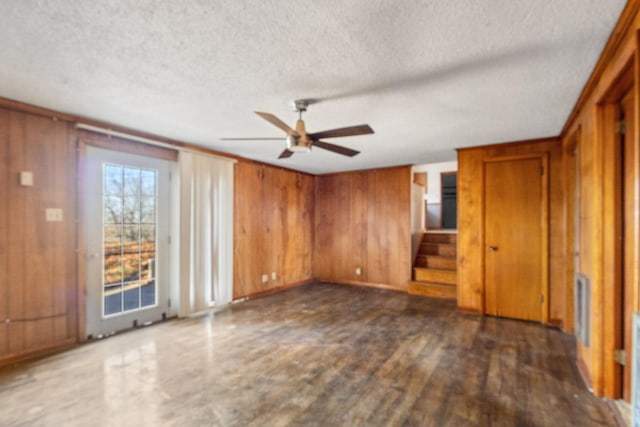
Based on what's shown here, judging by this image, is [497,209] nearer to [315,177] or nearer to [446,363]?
[446,363]

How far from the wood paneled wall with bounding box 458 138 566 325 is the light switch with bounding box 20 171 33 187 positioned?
4.91 meters

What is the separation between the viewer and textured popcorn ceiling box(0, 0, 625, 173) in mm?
1517

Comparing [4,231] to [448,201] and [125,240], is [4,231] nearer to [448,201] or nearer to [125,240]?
[125,240]

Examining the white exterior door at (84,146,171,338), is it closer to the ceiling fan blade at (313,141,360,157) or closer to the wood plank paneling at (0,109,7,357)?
the wood plank paneling at (0,109,7,357)

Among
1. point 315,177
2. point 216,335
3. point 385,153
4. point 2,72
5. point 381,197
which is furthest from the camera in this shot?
point 315,177

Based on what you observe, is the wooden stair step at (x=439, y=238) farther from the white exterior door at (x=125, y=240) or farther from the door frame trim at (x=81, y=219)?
the door frame trim at (x=81, y=219)

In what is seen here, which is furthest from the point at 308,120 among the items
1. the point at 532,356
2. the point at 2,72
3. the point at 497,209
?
the point at 532,356

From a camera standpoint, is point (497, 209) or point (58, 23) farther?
point (497, 209)

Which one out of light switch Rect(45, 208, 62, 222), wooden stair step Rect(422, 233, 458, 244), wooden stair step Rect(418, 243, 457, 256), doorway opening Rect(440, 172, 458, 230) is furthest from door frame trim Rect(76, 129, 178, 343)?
doorway opening Rect(440, 172, 458, 230)

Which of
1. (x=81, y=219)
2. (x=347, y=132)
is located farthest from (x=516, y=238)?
(x=81, y=219)

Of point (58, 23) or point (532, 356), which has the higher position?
point (58, 23)

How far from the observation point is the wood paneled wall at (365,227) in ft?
18.9

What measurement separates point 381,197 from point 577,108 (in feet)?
11.3

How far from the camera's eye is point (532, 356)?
9.59 ft
